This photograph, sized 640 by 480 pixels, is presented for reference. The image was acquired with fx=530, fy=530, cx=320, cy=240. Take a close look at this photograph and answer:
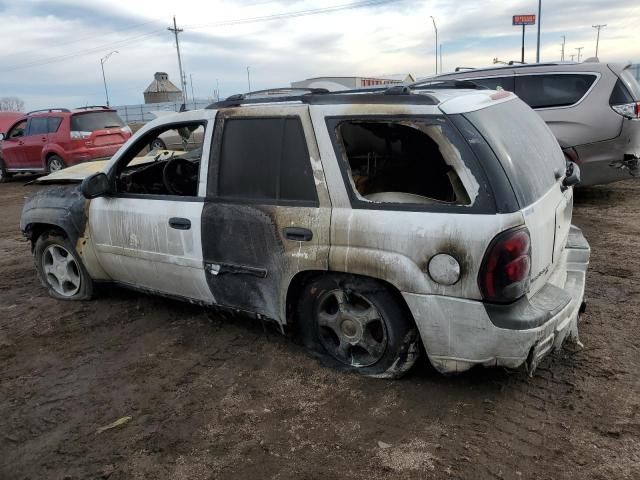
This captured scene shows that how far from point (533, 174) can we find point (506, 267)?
0.65 m

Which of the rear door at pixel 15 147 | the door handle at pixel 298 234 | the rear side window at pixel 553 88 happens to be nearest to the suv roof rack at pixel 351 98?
the door handle at pixel 298 234

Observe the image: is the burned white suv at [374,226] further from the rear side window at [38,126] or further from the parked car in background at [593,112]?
the rear side window at [38,126]

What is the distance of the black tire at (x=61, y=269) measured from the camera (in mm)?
4727

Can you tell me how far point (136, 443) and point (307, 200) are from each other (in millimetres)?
1636

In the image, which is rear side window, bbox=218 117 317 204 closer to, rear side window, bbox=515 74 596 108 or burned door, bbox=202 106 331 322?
burned door, bbox=202 106 331 322

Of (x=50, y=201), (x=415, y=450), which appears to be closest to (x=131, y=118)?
(x=50, y=201)

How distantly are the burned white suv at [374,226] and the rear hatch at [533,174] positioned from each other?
14 mm

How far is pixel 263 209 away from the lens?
11.0ft

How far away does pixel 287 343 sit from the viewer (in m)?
3.81

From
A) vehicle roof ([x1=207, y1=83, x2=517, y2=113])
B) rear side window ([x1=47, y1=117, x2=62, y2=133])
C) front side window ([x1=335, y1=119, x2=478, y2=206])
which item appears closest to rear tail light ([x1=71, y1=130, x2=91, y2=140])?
rear side window ([x1=47, y1=117, x2=62, y2=133])

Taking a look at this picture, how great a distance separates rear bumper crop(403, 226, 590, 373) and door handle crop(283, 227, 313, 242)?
682mm

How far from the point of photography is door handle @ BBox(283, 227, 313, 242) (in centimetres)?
315

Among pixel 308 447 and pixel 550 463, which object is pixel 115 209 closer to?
pixel 308 447

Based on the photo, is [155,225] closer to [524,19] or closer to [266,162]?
[266,162]
